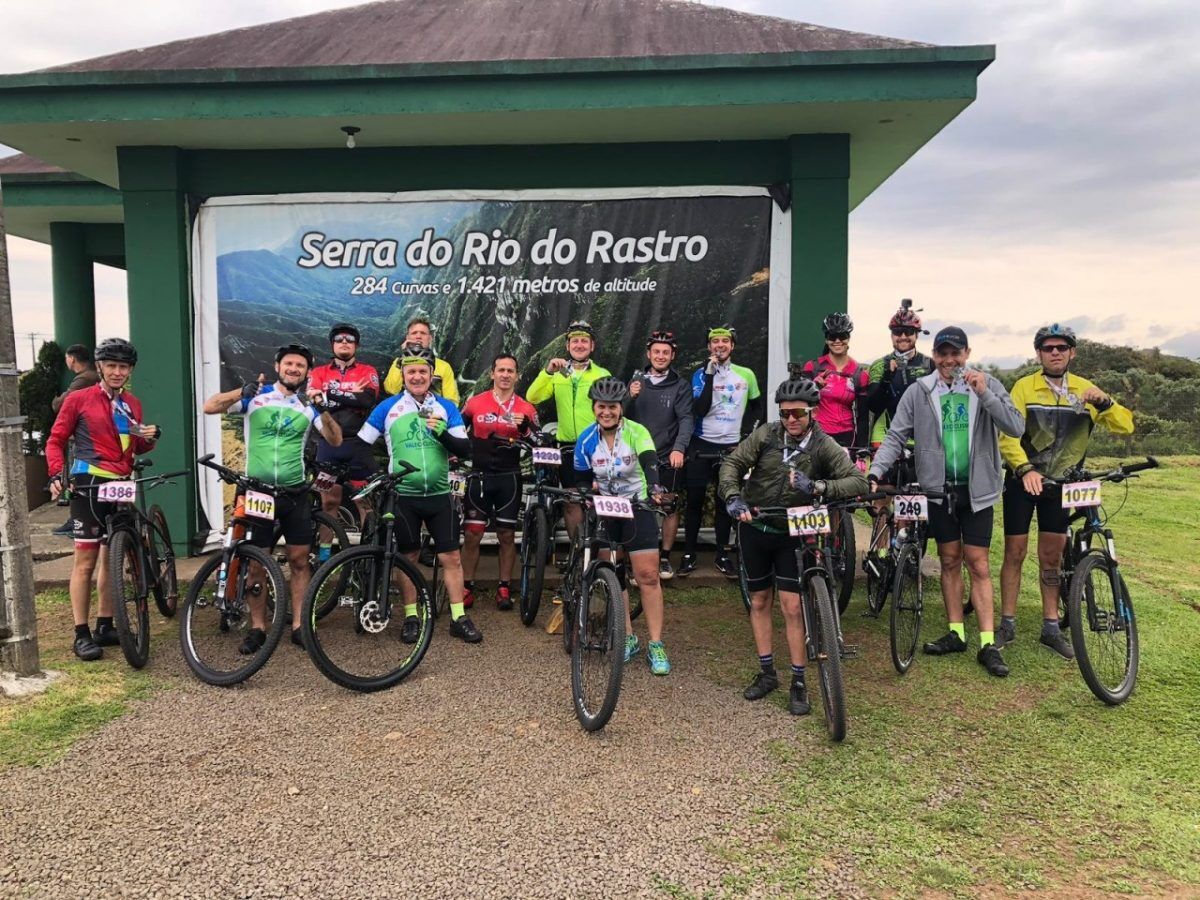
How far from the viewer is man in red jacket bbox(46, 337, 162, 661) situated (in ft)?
14.9

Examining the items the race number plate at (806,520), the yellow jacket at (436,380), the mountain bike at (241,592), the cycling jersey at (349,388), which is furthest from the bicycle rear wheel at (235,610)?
the race number plate at (806,520)

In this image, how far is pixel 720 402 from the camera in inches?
232

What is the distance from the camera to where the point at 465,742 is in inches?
141

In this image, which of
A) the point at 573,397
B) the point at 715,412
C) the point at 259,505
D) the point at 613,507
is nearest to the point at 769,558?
the point at 613,507

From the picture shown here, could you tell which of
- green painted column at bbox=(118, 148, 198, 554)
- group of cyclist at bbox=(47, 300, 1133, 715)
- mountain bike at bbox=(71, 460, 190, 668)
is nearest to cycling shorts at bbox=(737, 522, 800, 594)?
group of cyclist at bbox=(47, 300, 1133, 715)

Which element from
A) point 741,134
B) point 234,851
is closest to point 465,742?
point 234,851

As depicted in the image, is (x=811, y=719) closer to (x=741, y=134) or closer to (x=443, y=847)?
(x=443, y=847)

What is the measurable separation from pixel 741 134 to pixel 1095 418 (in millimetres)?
3513

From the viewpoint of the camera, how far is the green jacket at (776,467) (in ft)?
12.6

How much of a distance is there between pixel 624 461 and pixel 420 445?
125 centimetres

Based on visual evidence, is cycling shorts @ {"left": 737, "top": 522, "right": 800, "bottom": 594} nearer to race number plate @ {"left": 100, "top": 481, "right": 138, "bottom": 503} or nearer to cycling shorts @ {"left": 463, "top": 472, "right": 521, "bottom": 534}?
cycling shorts @ {"left": 463, "top": 472, "right": 521, "bottom": 534}

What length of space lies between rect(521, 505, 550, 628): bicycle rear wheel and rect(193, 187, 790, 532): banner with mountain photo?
2.00 metres

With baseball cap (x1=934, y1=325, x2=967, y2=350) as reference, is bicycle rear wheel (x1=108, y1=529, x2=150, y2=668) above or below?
below

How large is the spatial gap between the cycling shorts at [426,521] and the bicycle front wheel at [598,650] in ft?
3.58
